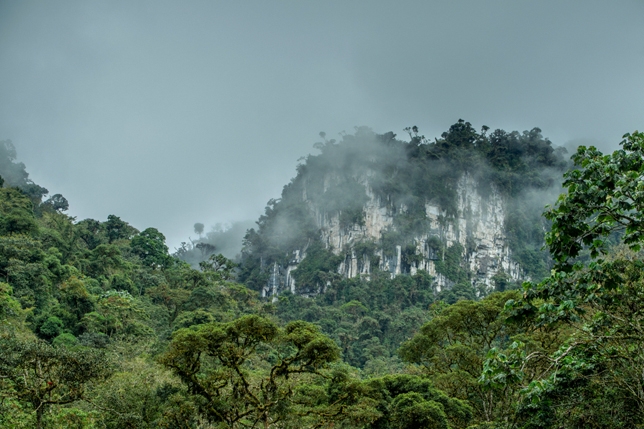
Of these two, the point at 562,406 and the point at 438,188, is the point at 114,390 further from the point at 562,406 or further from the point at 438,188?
the point at 438,188

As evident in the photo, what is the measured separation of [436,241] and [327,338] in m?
60.6

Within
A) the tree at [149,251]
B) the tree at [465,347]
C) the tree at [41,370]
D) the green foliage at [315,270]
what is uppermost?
the green foliage at [315,270]

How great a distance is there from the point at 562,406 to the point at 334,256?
69915 mm

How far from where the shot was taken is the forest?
502 cm

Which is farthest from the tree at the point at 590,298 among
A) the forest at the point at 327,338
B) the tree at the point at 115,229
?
the tree at the point at 115,229

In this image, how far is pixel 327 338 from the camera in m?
14.1

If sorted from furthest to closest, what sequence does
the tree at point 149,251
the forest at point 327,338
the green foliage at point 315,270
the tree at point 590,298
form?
the green foliage at point 315,270
the tree at point 149,251
the forest at point 327,338
the tree at point 590,298

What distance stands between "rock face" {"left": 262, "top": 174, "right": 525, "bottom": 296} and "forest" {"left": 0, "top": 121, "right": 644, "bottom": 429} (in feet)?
13.0

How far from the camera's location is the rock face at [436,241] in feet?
236

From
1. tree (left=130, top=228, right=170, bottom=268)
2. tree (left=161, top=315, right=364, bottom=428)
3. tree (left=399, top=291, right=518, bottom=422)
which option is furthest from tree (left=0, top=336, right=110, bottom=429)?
tree (left=130, top=228, right=170, bottom=268)

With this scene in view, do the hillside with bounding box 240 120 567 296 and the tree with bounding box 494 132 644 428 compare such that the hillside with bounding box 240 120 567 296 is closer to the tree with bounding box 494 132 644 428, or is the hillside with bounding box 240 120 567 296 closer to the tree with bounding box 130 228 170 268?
the tree with bounding box 130 228 170 268

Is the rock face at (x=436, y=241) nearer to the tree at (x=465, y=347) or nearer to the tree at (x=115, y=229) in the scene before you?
the tree at (x=115, y=229)

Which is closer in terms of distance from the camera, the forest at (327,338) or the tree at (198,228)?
the forest at (327,338)

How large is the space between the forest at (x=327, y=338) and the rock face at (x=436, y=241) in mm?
3953
